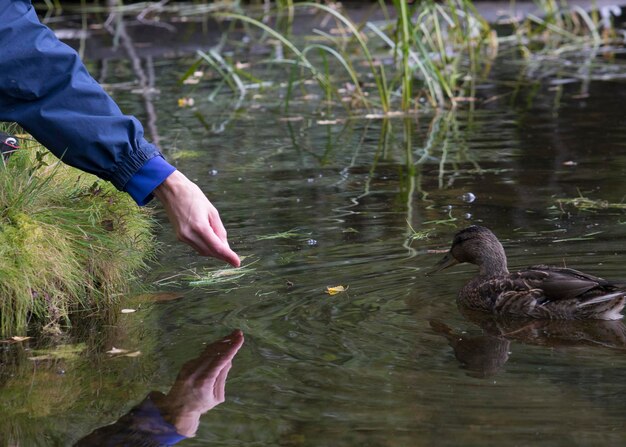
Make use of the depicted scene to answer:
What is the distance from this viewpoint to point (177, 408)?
4441 mm

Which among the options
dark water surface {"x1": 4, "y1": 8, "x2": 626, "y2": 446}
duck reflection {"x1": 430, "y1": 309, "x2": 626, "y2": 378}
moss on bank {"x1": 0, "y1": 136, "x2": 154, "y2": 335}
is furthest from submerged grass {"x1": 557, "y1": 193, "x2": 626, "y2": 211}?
moss on bank {"x1": 0, "y1": 136, "x2": 154, "y2": 335}

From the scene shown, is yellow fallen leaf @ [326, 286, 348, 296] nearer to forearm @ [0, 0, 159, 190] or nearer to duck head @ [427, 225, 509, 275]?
duck head @ [427, 225, 509, 275]

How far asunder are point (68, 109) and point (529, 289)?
7.82 feet

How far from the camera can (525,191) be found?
25.9 ft

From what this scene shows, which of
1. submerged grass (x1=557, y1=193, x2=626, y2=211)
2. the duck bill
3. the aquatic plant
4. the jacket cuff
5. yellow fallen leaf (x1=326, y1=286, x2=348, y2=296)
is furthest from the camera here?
the aquatic plant

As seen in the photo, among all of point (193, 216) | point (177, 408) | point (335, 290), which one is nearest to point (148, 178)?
point (193, 216)

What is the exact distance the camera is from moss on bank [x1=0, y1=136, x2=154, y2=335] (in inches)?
212

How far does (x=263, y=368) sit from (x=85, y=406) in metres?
0.72

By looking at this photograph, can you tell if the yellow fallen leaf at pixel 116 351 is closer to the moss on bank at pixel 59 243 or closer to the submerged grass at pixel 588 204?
the moss on bank at pixel 59 243

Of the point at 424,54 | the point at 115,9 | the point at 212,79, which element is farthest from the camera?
the point at 115,9

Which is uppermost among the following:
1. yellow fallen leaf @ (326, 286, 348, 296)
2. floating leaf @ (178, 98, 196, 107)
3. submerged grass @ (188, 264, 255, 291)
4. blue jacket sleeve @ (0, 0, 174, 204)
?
blue jacket sleeve @ (0, 0, 174, 204)

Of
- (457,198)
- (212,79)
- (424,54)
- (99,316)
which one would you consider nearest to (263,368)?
(99,316)

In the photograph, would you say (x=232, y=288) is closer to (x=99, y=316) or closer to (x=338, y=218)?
(x=99, y=316)

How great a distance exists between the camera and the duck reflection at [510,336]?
4.91 meters
